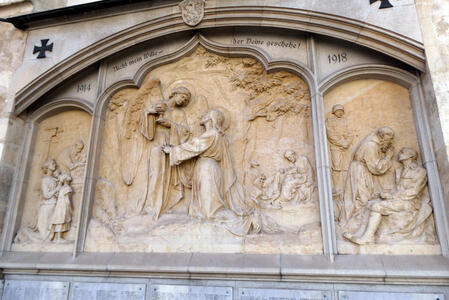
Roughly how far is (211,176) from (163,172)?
0.88m

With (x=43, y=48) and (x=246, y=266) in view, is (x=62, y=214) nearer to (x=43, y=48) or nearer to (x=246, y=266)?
(x=43, y=48)

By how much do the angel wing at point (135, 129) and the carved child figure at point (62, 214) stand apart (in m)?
1.00

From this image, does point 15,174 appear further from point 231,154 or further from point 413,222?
point 413,222

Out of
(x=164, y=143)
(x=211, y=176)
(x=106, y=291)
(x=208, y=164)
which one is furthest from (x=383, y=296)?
(x=164, y=143)

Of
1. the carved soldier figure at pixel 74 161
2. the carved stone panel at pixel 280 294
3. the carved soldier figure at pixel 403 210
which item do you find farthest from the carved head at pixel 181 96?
the carved soldier figure at pixel 403 210

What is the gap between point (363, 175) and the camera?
179 inches

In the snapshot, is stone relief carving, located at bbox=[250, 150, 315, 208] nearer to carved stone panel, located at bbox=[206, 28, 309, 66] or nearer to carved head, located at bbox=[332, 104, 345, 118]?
carved head, located at bbox=[332, 104, 345, 118]

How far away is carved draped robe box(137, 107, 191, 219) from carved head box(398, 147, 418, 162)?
10.4ft

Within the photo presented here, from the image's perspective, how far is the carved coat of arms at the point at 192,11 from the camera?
548 centimetres

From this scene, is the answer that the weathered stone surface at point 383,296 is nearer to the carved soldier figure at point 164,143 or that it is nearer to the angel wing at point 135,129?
the carved soldier figure at point 164,143

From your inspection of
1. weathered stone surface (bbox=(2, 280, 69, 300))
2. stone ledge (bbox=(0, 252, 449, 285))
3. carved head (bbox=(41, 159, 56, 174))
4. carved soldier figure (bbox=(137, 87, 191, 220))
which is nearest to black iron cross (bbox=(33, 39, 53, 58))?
carved head (bbox=(41, 159, 56, 174))

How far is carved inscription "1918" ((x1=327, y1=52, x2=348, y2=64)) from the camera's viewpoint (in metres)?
5.08

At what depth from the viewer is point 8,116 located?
225 inches

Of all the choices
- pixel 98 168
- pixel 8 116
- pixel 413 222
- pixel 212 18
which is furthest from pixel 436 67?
pixel 8 116
